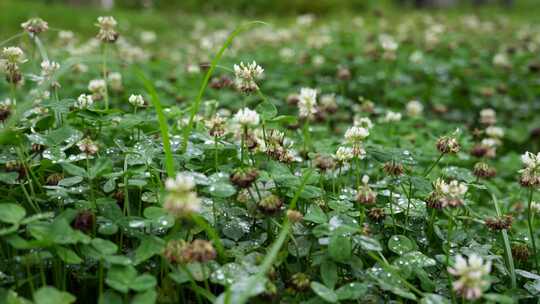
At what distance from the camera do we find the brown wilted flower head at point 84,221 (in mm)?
1239

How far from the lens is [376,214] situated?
1.45 m

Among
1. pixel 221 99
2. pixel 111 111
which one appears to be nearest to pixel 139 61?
pixel 221 99

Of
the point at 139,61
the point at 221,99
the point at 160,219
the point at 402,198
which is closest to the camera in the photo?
the point at 160,219

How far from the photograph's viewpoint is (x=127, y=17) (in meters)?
8.71

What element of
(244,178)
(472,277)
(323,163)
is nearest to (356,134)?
(323,163)

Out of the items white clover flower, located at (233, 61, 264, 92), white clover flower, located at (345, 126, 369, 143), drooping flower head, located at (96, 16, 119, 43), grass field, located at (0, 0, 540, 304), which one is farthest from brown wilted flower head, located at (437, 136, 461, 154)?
drooping flower head, located at (96, 16, 119, 43)

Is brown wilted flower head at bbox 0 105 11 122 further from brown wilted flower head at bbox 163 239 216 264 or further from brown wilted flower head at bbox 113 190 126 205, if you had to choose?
brown wilted flower head at bbox 163 239 216 264

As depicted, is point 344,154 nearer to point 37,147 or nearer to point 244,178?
point 244,178

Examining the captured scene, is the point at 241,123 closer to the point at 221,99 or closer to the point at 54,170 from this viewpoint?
the point at 54,170

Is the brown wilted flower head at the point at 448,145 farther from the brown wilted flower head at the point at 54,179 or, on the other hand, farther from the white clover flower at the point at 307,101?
the brown wilted flower head at the point at 54,179

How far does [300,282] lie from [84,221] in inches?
18.3

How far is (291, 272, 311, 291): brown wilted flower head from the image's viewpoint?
1.22 metres

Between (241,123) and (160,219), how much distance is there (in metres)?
0.27

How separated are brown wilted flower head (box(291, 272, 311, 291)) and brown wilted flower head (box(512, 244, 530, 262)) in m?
0.65
